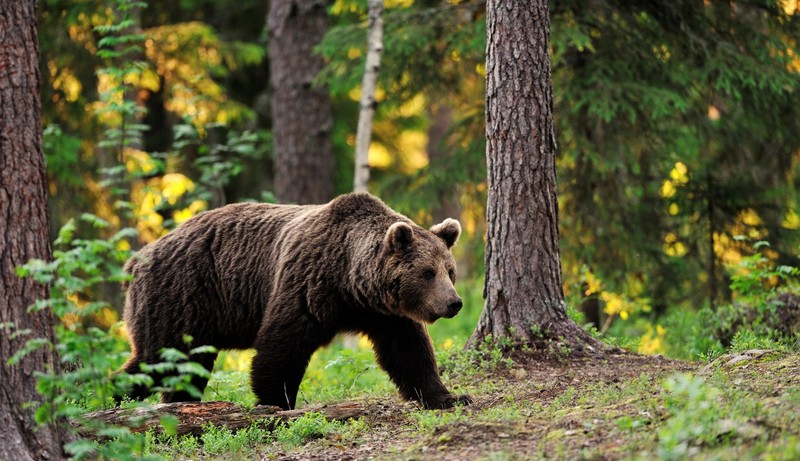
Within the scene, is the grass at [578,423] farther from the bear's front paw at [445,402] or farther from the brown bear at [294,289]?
the brown bear at [294,289]

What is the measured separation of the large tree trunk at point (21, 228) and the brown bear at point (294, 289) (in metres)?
1.48

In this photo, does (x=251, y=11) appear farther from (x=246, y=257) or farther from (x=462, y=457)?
(x=462, y=457)

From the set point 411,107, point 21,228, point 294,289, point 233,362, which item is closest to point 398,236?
point 294,289

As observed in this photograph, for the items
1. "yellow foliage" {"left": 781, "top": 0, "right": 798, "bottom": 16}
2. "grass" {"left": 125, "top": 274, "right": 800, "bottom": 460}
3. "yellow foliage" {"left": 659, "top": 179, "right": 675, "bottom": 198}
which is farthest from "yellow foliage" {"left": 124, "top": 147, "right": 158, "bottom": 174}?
"yellow foliage" {"left": 781, "top": 0, "right": 798, "bottom": 16}

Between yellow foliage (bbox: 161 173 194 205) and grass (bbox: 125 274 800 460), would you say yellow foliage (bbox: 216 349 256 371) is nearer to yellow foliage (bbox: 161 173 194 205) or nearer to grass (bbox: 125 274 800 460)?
yellow foliage (bbox: 161 173 194 205)

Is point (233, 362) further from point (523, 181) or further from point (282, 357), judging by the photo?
point (523, 181)

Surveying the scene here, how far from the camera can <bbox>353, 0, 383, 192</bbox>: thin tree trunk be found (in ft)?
37.9

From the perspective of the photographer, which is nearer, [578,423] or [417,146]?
[578,423]

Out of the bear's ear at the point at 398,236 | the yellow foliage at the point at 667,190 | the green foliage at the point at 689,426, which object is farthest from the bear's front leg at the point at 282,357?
the yellow foliage at the point at 667,190

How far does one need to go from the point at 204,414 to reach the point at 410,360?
178 centimetres

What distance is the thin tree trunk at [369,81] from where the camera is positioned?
11547 millimetres

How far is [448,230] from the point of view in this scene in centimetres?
786

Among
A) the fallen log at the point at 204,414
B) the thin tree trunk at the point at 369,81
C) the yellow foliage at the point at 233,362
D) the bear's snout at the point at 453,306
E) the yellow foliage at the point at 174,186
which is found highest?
the thin tree trunk at the point at 369,81

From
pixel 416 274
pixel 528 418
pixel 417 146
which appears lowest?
pixel 528 418
